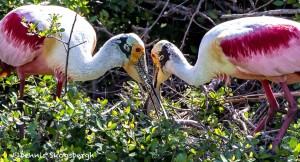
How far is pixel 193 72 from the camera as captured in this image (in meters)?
8.59

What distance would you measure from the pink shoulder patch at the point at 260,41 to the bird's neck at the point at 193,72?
31cm

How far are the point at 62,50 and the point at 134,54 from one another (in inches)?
26.6

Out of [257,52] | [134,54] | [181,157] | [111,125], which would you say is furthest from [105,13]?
[181,157]

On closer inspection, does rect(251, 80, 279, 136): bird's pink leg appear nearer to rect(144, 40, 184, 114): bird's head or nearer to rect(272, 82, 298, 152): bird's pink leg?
rect(272, 82, 298, 152): bird's pink leg

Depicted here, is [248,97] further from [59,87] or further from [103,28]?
[59,87]

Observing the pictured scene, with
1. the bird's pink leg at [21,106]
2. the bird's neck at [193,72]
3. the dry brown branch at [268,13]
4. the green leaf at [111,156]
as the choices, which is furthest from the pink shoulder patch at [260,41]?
the green leaf at [111,156]

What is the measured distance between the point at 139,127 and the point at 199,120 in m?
0.87

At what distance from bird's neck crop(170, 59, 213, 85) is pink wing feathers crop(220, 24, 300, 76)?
29 cm

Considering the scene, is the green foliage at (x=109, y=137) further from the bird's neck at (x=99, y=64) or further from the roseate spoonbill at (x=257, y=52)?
the roseate spoonbill at (x=257, y=52)

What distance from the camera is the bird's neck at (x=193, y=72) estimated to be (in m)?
8.45

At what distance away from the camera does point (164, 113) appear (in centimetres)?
791

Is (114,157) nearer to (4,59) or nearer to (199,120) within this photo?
(199,120)

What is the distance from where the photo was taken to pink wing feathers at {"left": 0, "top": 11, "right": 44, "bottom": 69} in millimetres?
8422

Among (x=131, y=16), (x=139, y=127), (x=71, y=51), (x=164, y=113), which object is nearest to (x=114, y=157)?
(x=139, y=127)
